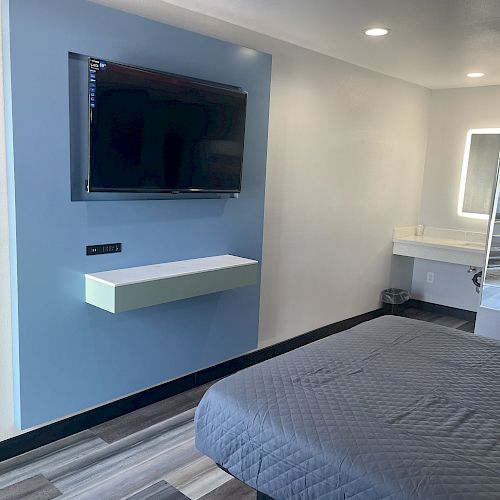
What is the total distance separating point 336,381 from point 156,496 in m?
1.04

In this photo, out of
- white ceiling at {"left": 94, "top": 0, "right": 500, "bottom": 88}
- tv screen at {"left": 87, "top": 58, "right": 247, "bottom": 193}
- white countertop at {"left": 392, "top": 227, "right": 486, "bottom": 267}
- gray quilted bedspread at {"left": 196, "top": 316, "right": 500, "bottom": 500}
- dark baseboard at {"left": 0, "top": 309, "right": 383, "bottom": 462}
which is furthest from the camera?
white countertop at {"left": 392, "top": 227, "right": 486, "bottom": 267}

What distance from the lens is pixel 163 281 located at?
269 centimetres

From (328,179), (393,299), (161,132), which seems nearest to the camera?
(161,132)

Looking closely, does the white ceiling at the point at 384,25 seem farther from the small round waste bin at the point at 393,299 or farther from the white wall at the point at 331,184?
the small round waste bin at the point at 393,299

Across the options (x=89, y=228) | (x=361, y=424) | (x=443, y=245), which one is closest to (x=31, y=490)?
(x=89, y=228)

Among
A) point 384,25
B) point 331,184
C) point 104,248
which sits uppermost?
point 384,25

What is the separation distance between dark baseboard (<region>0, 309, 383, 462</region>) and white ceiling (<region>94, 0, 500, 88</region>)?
2.24 meters

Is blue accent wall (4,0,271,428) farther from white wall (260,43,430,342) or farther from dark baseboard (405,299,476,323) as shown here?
dark baseboard (405,299,476,323)

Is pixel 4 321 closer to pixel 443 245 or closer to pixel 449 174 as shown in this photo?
pixel 443 245

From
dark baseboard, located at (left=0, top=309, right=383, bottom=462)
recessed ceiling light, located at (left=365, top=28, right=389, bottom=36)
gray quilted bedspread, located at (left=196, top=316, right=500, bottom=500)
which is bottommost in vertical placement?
dark baseboard, located at (left=0, top=309, right=383, bottom=462)

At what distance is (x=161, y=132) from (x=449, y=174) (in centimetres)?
369

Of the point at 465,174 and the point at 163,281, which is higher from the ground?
the point at 465,174

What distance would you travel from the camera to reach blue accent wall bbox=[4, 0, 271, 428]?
7.61ft

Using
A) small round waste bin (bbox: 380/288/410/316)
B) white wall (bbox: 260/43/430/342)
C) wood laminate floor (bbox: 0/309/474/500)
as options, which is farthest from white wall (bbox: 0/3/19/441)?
small round waste bin (bbox: 380/288/410/316)
